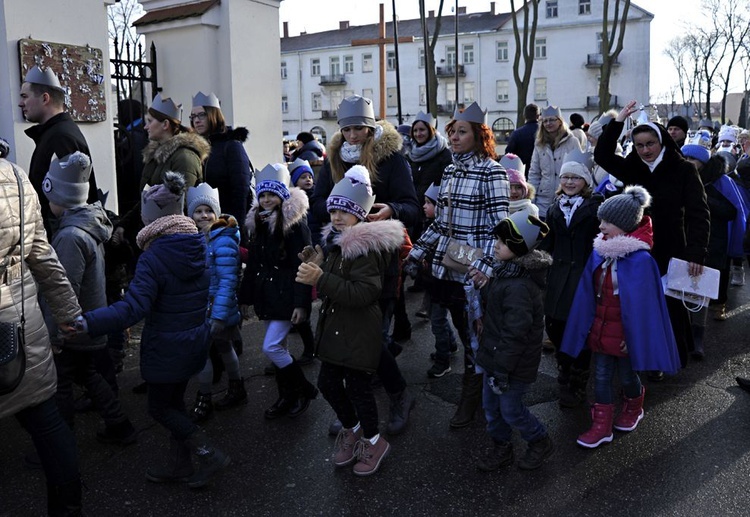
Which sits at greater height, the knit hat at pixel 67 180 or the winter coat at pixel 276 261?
the knit hat at pixel 67 180

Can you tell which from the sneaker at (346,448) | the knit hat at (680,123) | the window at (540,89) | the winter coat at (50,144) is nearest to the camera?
the sneaker at (346,448)

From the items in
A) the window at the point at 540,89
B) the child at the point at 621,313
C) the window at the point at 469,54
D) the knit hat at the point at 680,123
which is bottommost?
the child at the point at 621,313

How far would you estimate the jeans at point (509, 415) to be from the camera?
3.71 m

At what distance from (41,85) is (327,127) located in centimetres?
6183

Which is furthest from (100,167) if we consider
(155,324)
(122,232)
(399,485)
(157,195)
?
(399,485)

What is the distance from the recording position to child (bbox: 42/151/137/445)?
3945 millimetres

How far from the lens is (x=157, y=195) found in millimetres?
3922

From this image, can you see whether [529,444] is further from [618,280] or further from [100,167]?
[100,167]

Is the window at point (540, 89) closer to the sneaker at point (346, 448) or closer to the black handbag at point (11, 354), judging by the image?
the sneaker at point (346, 448)

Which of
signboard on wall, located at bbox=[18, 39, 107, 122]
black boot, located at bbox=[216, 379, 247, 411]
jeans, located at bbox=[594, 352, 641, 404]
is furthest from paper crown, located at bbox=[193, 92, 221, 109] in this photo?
jeans, located at bbox=[594, 352, 641, 404]

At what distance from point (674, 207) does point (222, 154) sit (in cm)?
371

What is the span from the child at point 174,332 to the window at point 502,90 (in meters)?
58.5

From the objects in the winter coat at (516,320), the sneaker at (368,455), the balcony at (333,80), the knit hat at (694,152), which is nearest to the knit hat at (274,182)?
the winter coat at (516,320)

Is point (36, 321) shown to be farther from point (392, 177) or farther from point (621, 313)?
point (621, 313)
